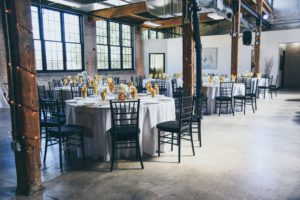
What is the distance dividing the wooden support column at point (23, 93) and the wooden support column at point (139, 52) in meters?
12.4

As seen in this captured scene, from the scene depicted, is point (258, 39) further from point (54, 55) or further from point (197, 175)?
point (197, 175)

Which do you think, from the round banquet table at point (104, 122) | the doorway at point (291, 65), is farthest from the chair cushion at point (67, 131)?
the doorway at point (291, 65)

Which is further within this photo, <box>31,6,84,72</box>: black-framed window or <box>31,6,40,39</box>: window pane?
<box>31,6,84,72</box>: black-framed window

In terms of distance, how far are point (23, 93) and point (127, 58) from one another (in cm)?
1198

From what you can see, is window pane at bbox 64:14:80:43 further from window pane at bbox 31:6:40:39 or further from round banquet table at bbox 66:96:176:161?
round banquet table at bbox 66:96:176:161

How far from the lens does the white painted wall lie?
12953mm

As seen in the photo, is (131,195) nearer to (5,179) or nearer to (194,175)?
(194,175)

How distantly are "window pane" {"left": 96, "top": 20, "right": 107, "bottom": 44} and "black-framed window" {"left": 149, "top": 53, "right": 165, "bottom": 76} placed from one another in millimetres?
3582

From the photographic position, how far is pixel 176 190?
2.81 metres

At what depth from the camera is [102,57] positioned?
12836 mm

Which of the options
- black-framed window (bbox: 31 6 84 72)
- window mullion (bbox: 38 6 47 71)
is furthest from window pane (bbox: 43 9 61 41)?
window mullion (bbox: 38 6 47 71)

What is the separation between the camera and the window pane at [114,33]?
13276mm

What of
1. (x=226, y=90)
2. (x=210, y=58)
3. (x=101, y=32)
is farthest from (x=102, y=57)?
(x=226, y=90)

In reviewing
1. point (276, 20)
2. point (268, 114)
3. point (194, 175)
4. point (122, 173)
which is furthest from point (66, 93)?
point (276, 20)
